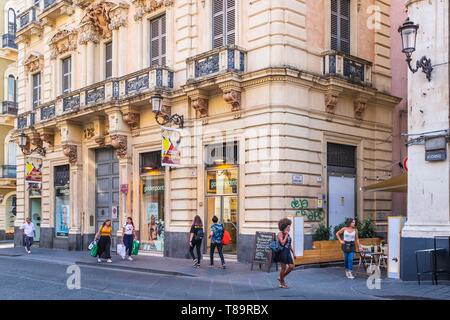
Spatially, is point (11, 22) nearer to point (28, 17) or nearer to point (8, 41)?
point (8, 41)

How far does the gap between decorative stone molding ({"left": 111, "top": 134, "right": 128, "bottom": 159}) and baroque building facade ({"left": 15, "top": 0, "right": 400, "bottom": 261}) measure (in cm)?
5

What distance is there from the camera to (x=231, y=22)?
19812 millimetres

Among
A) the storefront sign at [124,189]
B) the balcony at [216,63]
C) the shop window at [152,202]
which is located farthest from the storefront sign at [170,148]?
the storefront sign at [124,189]

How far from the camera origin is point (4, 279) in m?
15.5

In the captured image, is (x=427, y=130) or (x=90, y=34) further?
(x=90, y=34)

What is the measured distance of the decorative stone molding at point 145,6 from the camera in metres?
22.2

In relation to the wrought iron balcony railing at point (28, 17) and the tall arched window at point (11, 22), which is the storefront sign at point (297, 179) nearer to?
the wrought iron balcony railing at point (28, 17)

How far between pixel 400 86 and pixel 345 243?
9986 millimetres

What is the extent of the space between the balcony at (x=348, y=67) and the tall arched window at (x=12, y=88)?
27347mm

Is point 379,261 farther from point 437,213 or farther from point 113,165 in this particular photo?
point 113,165

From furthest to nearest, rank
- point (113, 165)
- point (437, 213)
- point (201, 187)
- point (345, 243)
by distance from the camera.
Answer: point (113, 165) → point (201, 187) → point (345, 243) → point (437, 213)

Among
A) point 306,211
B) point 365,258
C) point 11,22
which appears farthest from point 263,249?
point 11,22

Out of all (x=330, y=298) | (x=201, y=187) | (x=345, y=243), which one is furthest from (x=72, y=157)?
(x=330, y=298)

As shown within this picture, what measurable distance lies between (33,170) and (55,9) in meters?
7.86
